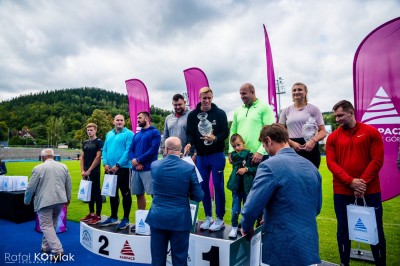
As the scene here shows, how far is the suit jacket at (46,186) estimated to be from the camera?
427 cm

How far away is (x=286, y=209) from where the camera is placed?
71.9 inches

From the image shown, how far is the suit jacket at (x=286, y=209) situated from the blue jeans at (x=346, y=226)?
64.6 inches

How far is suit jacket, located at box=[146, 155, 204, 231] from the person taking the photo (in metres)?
2.67

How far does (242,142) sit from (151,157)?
5.74 feet

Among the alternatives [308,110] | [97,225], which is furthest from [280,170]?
[97,225]

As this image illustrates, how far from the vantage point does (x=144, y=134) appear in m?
4.64

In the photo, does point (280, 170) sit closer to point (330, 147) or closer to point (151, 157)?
point (330, 147)

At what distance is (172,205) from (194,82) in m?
4.78

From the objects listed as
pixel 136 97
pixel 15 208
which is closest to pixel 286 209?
pixel 15 208

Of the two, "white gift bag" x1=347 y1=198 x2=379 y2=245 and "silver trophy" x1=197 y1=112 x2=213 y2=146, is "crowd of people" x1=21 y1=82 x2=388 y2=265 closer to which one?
"silver trophy" x1=197 y1=112 x2=213 y2=146

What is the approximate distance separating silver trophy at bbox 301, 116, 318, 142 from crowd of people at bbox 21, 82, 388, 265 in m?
0.01

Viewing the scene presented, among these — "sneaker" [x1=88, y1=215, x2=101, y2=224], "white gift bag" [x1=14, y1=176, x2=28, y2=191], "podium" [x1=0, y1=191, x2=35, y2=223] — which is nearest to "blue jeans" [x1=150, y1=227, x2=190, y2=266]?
"sneaker" [x1=88, y1=215, x2=101, y2=224]

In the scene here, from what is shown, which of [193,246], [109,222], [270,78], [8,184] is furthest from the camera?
[8,184]

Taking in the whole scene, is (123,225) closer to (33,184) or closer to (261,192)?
(33,184)
